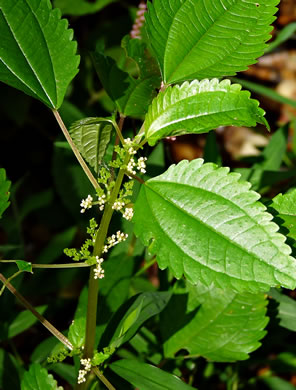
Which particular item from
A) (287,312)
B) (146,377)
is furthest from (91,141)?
(287,312)

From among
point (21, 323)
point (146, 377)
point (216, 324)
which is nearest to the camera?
point (146, 377)

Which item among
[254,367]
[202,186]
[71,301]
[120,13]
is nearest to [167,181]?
[202,186]

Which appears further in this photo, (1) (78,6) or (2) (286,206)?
(1) (78,6)

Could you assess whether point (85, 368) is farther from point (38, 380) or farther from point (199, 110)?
point (199, 110)

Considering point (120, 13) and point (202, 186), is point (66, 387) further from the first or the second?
point (120, 13)

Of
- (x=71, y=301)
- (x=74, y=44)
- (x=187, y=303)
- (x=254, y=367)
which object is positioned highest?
(x=74, y=44)

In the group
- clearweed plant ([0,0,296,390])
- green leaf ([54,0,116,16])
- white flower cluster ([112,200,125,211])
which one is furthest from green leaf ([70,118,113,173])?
green leaf ([54,0,116,16])

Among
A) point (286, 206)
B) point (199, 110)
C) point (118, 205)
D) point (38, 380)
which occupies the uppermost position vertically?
point (199, 110)
